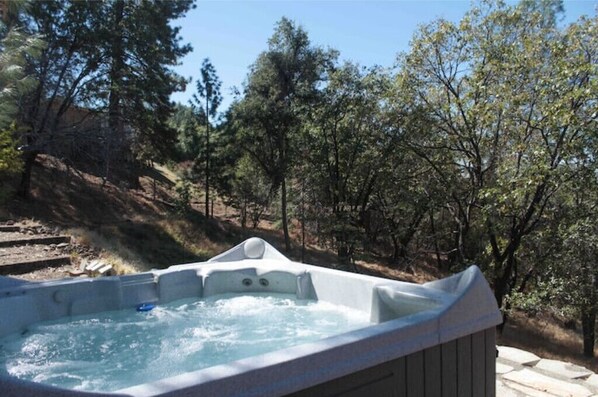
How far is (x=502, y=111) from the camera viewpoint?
6836 millimetres

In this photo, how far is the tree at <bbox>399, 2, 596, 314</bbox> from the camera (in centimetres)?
615

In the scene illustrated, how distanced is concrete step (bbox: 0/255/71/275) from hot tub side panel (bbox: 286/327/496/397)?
513cm

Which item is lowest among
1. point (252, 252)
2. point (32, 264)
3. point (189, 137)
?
point (32, 264)

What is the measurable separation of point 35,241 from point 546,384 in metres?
6.93

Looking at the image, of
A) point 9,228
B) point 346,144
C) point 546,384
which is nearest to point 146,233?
point 9,228

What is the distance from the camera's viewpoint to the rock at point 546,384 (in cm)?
289

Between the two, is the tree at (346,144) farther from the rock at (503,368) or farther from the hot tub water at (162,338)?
the rock at (503,368)

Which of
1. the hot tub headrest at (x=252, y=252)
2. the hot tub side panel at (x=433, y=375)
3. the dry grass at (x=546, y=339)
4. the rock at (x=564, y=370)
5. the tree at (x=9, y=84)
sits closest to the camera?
the hot tub side panel at (x=433, y=375)

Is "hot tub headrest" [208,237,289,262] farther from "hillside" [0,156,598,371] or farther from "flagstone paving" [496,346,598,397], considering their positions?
"flagstone paving" [496,346,598,397]

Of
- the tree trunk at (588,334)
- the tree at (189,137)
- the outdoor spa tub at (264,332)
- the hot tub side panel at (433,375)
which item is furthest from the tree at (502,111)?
the tree at (189,137)

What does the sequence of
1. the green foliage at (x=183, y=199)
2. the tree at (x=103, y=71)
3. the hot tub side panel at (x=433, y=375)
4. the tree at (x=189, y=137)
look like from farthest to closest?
the tree at (x=189, y=137)
the green foliage at (x=183, y=199)
the tree at (x=103, y=71)
the hot tub side panel at (x=433, y=375)

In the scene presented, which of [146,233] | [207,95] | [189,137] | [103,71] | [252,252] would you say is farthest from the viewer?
[189,137]

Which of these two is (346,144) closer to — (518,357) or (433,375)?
(518,357)

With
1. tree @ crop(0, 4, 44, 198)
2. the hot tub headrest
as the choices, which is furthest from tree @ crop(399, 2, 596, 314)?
tree @ crop(0, 4, 44, 198)
